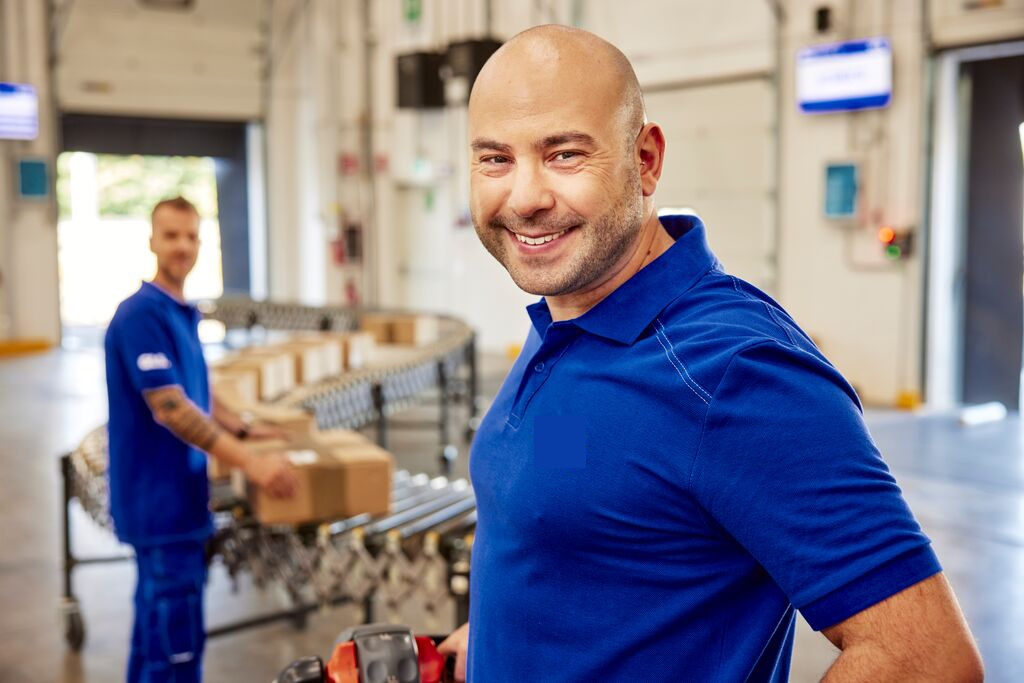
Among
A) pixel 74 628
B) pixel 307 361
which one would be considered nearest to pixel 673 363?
pixel 74 628

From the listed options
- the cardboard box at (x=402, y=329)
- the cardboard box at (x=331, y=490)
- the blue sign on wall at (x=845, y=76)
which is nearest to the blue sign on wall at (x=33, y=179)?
the cardboard box at (x=402, y=329)

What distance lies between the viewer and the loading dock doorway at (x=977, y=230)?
9312mm

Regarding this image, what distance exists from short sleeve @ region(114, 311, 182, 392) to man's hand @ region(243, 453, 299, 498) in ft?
1.55

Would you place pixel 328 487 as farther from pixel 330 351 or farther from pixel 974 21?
pixel 974 21

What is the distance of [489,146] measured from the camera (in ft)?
4.52

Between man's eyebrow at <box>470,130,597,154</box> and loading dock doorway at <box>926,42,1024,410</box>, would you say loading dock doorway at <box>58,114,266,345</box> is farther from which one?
man's eyebrow at <box>470,130,597,154</box>

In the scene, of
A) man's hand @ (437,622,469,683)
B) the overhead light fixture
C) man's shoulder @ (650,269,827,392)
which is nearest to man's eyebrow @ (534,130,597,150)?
man's shoulder @ (650,269,827,392)

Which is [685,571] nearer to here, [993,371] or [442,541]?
[442,541]

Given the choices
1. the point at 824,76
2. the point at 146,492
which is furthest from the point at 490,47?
the point at 146,492

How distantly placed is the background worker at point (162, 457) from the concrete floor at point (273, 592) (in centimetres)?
83

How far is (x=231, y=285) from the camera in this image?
56.2ft

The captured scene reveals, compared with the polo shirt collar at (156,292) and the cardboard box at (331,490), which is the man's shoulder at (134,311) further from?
the cardboard box at (331,490)

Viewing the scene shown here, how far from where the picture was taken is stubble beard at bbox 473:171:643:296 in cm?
133

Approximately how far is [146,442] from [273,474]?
48 centimetres
